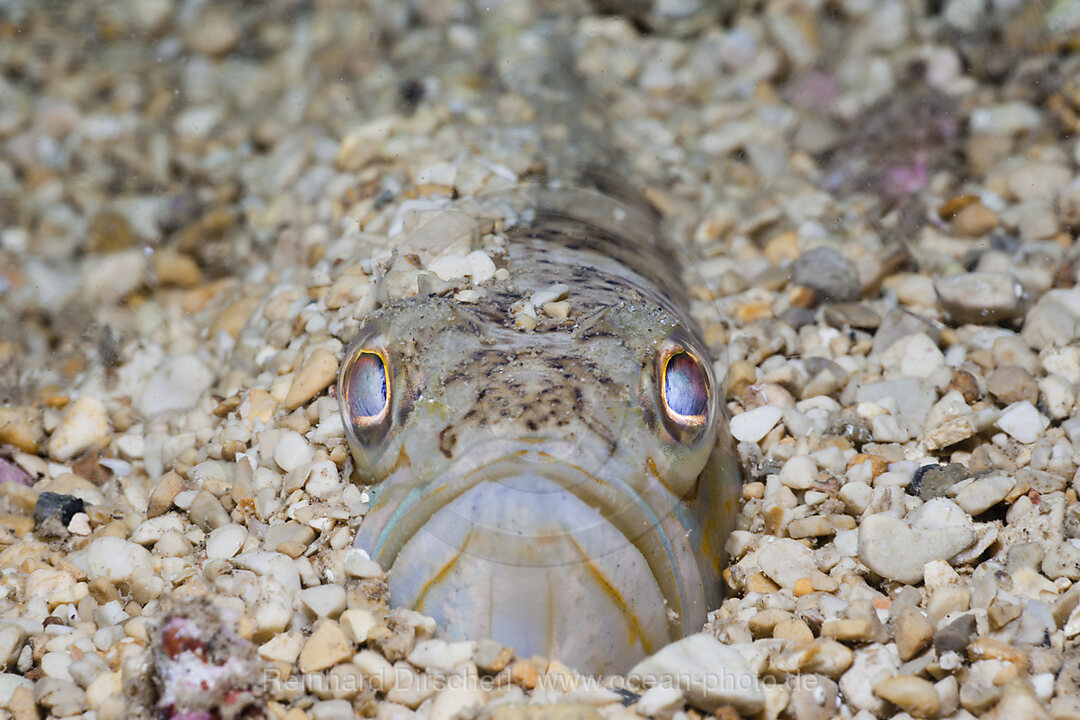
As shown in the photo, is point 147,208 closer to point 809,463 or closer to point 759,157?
point 759,157

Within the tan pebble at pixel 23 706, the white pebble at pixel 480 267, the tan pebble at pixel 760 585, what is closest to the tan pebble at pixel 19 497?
the tan pebble at pixel 23 706

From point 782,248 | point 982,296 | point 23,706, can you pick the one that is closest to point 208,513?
point 23,706

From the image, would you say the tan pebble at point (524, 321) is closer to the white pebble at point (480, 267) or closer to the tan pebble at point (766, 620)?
the white pebble at point (480, 267)

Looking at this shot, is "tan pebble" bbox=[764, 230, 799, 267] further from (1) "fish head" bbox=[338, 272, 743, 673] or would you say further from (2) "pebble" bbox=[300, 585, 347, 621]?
(2) "pebble" bbox=[300, 585, 347, 621]

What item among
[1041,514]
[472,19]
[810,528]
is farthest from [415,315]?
[472,19]

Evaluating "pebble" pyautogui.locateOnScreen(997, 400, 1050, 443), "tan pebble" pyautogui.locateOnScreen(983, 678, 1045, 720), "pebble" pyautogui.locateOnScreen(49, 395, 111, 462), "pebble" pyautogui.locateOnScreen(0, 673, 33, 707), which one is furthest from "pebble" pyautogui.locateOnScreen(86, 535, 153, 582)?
"pebble" pyautogui.locateOnScreen(997, 400, 1050, 443)
